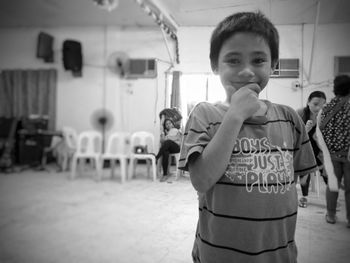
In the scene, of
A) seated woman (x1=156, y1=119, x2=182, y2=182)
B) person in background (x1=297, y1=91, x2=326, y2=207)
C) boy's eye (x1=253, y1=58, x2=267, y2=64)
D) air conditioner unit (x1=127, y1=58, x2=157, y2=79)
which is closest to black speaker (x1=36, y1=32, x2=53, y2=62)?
air conditioner unit (x1=127, y1=58, x2=157, y2=79)

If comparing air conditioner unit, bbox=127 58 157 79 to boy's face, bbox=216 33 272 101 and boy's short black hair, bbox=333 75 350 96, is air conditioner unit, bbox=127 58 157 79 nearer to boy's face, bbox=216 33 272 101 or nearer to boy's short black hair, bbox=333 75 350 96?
boy's face, bbox=216 33 272 101

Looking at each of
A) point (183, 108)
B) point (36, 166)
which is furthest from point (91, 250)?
point (183, 108)

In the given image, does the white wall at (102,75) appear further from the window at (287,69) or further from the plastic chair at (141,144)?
the window at (287,69)

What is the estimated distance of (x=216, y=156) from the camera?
1.26ft

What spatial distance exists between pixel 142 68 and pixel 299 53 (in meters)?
0.34

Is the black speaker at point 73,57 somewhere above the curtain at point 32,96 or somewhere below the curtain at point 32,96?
above

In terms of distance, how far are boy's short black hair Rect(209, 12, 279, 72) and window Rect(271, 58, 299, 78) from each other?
2 centimetres

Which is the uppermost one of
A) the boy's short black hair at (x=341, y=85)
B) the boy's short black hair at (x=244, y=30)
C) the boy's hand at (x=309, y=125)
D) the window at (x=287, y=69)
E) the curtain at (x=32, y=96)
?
the boy's short black hair at (x=244, y=30)

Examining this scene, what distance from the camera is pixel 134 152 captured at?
1.34 ft

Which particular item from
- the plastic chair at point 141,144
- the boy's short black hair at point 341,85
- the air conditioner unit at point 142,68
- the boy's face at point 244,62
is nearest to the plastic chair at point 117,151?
the plastic chair at point 141,144

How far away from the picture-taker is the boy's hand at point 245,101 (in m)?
0.39

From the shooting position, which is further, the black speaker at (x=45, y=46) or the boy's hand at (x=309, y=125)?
the boy's hand at (x=309, y=125)

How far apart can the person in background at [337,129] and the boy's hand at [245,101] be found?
20cm

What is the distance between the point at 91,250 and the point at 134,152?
369 mm
